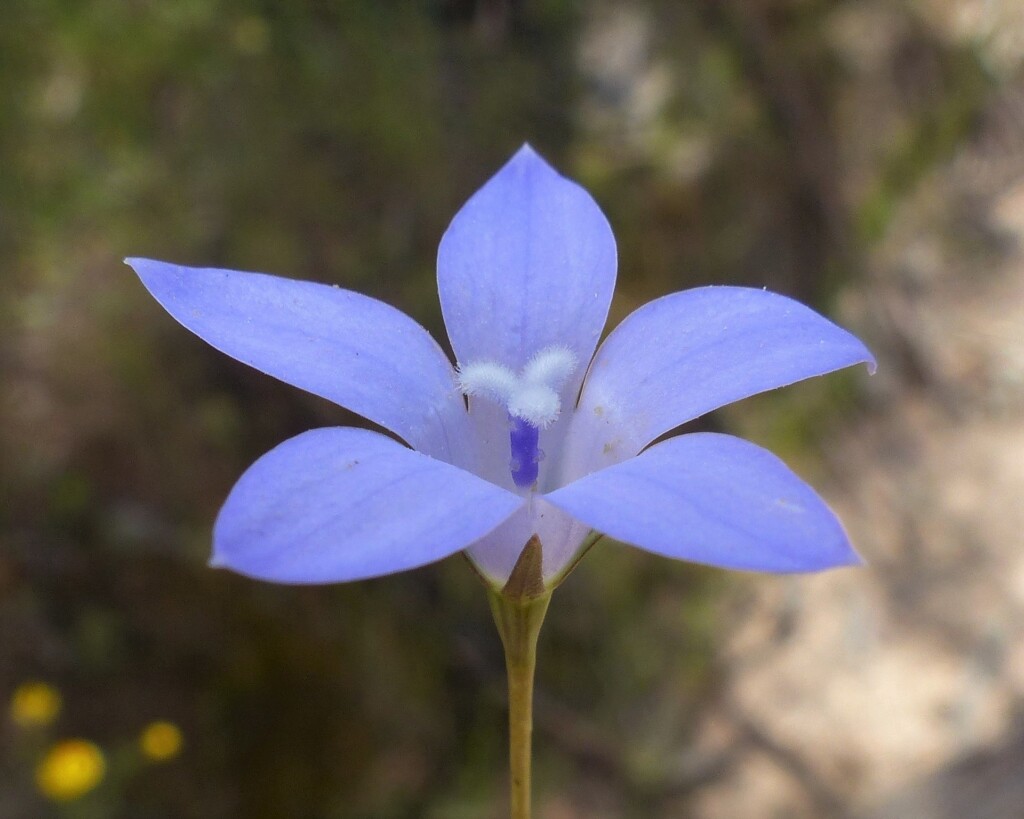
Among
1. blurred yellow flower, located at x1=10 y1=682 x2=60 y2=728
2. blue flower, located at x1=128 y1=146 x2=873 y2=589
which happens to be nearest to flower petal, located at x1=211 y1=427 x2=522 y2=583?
blue flower, located at x1=128 y1=146 x2=873 y2=589

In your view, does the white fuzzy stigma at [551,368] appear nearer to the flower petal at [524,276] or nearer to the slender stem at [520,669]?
the flower petal at [524,276]

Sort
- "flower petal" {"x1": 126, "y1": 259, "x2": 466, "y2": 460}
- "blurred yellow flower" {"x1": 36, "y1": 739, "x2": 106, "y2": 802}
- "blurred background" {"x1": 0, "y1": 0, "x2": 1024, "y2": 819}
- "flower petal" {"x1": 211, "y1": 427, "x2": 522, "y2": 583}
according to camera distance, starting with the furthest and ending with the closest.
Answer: "blurred background" {"x1": 0, "y1": 0, "x2": 1024, "y2": 819}
"blurred yellow flower" {"x1": 36, "y1": 739, "x2": 106, "y2": 802}
"flower petal" {"x1": 126, "y1": 259, "x2": 466, "y2": 460}
"flower petal" {"x1": 211, "y1": 427, "x2": 522, "y2": 583}

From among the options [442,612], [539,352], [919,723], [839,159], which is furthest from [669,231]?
[539,352]

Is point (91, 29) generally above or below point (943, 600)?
above

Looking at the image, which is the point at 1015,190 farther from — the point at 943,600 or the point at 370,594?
the point at 370,594

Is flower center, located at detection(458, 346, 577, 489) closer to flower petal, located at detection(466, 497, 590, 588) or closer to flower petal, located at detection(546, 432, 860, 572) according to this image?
flower petal, located at detection(466, 497, 590, 588)

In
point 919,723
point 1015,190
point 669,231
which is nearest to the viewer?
point 919,723

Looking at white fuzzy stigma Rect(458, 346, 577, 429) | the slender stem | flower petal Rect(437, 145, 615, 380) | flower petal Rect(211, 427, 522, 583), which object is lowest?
the slender stem
